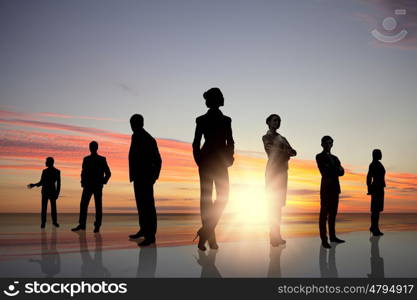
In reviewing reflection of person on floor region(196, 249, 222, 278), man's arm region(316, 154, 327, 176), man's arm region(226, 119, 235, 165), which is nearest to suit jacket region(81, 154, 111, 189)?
reflection of person on floor region(196, 249, 222, 278)

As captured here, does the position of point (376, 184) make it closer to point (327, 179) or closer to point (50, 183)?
point (327, 179)

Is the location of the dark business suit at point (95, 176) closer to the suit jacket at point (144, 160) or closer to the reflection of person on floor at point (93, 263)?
the reflection of person on floor at point (93, 263)

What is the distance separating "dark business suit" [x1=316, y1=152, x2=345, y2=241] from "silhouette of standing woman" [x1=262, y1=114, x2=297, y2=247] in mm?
741

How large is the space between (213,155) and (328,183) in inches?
120

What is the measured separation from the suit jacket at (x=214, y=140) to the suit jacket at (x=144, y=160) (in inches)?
82.8

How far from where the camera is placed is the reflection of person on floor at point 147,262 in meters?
7.73

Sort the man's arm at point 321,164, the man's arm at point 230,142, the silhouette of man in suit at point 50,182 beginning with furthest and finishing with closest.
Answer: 1. the silhouette of man in suit at point 50,182
2. the man's arm at point 321,164
3. the man's arm at point 230,142

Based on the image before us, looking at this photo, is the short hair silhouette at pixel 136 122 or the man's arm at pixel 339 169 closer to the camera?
the man's arm at pixel 339 169

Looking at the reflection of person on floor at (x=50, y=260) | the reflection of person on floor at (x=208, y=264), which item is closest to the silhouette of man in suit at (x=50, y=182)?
the reflection of person on floor at (x=50, y=260)

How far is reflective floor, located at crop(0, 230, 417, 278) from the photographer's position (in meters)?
7.94

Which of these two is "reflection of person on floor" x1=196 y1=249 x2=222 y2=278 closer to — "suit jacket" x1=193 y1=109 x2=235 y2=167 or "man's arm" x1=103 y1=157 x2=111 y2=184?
"suit jacket" x1=193 y1=109 x2=235 y2=167

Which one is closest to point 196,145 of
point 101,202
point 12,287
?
point 12,287

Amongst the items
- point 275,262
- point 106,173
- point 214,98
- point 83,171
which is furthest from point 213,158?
point 83,171

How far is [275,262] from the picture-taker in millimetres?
9117
